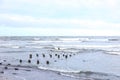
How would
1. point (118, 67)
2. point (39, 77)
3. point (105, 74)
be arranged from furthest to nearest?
point (118, 67)
point (105, 74)
point (39, 77)

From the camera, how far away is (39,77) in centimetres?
2522

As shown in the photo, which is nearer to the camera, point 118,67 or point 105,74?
point 105,74

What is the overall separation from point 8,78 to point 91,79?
20.7 feet

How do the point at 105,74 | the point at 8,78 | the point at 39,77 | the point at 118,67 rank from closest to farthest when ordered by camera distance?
the point at 8,78 → the point at 39,77 → the point at 105,74 → the point at 118,67

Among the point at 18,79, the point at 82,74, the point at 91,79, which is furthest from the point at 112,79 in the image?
the point at 18,79

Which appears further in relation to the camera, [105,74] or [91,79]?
[105,74]

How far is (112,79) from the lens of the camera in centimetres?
2442

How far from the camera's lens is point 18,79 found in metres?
23.6

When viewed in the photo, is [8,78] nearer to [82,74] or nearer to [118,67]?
[82,74]

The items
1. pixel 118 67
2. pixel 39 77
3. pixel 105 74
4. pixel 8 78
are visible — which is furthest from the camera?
pixel 118 67

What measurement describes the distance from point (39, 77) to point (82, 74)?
4.18m

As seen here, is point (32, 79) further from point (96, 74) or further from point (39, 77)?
point (96, 74)

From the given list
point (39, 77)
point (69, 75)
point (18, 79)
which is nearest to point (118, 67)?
point (69, 75)

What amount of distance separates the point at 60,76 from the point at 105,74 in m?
4.07
